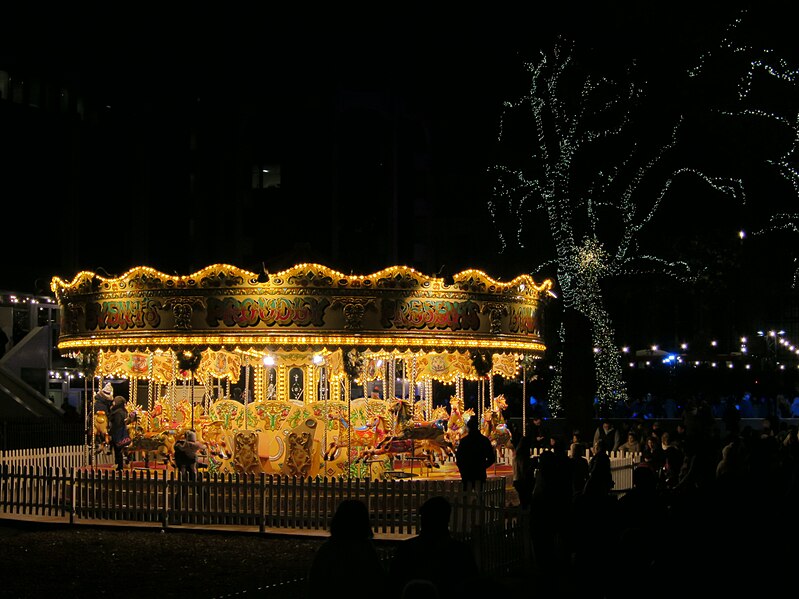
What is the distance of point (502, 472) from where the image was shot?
2141cm

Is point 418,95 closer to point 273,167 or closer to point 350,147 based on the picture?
point 350,147

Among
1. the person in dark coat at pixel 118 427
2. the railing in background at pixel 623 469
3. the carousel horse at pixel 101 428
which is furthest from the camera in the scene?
the carousel horse at pixel 101 428

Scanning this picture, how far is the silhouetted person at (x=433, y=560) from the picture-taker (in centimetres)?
597

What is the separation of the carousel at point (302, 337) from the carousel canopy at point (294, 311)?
0.02 m

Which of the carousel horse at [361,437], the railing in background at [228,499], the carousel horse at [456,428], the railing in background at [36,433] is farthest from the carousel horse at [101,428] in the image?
the railing in background at [36,433]

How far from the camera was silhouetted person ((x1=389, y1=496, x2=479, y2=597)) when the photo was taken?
5.97 metres

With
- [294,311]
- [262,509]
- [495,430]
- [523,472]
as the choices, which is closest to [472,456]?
[523,472]

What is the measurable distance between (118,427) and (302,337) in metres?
5.21

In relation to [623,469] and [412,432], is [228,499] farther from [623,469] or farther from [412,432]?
[623,469]

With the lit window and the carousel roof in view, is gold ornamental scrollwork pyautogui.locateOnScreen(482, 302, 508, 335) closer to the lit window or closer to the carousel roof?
the carousel roof

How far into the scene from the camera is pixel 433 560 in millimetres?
6062

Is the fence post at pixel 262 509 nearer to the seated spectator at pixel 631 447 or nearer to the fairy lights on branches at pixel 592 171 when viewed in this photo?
the seated spectator at pixel 631 447

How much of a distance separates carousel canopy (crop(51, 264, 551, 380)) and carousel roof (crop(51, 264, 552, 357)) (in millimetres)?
16

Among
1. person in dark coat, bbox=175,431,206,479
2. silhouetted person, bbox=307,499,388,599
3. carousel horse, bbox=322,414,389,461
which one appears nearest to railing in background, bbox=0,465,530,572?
person in dark coat, bbox=175,431,206,479
